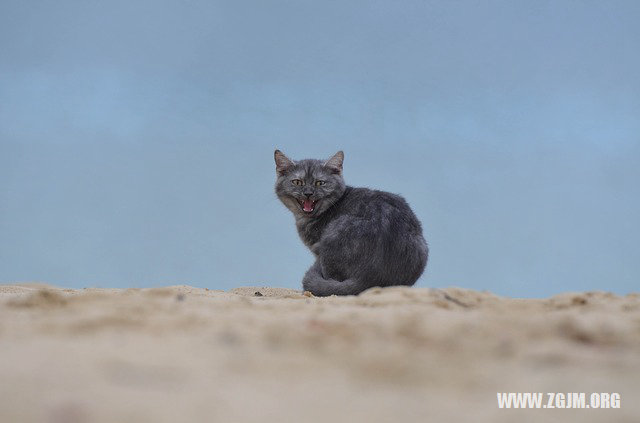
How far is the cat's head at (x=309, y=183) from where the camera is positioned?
23.7ft

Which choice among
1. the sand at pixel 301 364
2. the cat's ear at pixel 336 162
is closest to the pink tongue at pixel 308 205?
the cat's ear at pixel 336 162

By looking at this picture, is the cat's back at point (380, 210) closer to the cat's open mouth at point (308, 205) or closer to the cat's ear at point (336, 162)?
the cat's open mouth at point (308, 205)

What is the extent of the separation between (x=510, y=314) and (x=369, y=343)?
1394 millimetres

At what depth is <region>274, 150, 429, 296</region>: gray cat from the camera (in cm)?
612

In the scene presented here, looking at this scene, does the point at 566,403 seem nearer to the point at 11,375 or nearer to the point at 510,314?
the point at 510,314

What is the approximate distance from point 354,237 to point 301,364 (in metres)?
3.88

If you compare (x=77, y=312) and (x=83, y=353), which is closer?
(x=83, y=353)

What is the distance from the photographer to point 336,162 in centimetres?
757

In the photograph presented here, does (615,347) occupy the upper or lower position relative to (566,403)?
upper

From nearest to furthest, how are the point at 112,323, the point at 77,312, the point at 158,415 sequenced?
the point at 158,415
the point at 112,323
the point at 77,312

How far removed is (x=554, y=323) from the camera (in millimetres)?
3109

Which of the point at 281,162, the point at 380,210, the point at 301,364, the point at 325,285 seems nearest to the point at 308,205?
the point at 281,162

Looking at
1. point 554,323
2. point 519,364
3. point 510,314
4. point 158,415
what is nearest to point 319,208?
point 510,314

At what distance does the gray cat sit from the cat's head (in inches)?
0.5
